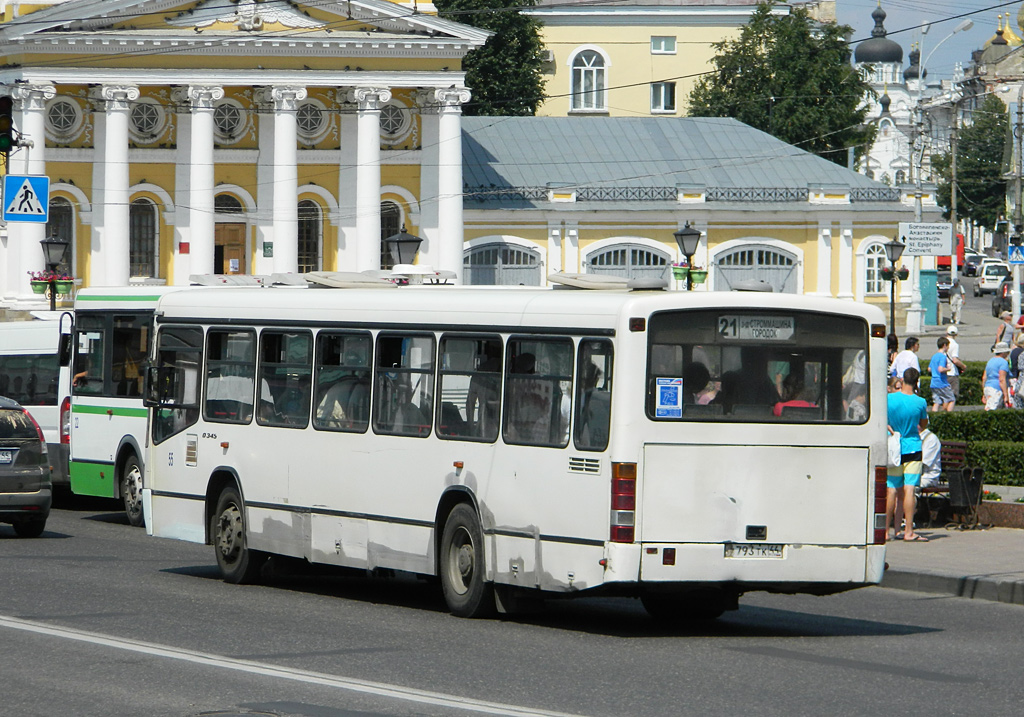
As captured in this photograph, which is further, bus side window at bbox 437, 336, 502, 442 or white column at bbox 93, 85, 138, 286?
white column at bbox 93, 85, 138, 286

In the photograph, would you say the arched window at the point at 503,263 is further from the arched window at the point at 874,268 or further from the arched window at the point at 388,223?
the arched window at the point at 874,268

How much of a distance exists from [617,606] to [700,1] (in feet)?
272

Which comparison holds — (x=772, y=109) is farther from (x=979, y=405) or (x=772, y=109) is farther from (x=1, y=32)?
(x=979, y=405)

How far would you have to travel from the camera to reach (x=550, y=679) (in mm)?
9828

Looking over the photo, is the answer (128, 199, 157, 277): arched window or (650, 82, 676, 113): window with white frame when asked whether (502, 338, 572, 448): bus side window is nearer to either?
(128, 199, 157, 277): arched window

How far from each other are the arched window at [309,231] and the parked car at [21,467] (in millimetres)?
42096

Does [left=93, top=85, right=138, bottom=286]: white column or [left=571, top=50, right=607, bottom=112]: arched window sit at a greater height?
[left=571, top=50, right=607, bottom=112]: arched window

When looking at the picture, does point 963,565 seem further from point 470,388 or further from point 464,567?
point 470,388

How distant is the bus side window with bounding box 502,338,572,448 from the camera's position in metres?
11.9

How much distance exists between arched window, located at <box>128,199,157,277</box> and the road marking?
47814mm

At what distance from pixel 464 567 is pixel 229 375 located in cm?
335

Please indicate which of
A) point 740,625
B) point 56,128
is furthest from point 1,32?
point 740,625

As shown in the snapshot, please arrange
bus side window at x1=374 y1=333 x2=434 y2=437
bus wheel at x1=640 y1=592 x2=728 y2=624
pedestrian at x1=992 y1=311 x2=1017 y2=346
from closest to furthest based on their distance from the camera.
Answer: bus wheel at x1=640 y1=592 x2=728 y2=624
bus side window at x1=374 y1=333 x2=434 y2=437
pedestrian at x1=992 y1=311 x2=1017 y2=346

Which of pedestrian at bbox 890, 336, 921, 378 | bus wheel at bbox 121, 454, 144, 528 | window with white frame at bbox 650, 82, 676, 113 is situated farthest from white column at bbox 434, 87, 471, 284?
bus wheel at bbox 121, 454, 144, 528
